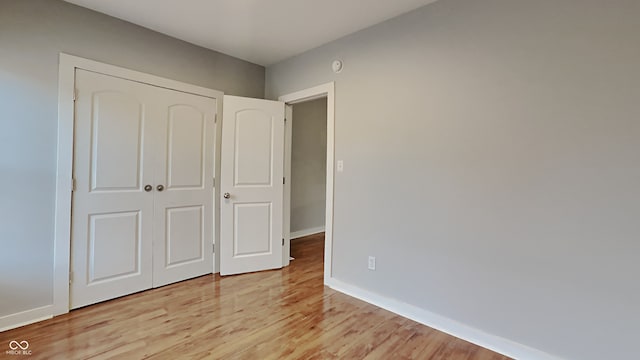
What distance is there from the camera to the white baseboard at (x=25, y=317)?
2.03 meters

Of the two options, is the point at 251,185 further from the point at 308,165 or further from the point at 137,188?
the point at 308,165

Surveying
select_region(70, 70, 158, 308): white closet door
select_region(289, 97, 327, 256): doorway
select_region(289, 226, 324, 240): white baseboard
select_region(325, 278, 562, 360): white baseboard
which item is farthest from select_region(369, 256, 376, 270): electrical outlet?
select_region(289, 97, 327, 256): doorway

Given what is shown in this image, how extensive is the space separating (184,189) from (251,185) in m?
0.69

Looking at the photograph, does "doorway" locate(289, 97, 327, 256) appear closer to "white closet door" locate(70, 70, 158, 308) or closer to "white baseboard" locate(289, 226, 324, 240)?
"white baseboard" locate(289, 226, 324, 240)

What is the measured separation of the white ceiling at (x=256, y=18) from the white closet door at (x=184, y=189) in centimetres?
63

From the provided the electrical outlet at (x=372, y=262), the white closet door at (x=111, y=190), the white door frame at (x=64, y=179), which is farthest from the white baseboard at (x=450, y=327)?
the white door frame at (x=64, y=179)

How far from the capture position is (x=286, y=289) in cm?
280

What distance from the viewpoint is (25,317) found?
2104 mm

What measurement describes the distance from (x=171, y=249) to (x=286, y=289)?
1239mm

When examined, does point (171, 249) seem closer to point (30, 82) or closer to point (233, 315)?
point (233, 315)

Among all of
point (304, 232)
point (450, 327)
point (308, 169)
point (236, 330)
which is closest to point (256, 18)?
point (236, 330)

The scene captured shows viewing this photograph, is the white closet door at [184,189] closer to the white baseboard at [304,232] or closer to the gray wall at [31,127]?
the gray wall at [31,127]

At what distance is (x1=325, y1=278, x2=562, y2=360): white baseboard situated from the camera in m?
1.80

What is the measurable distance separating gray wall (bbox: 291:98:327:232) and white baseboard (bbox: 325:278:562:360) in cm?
240
